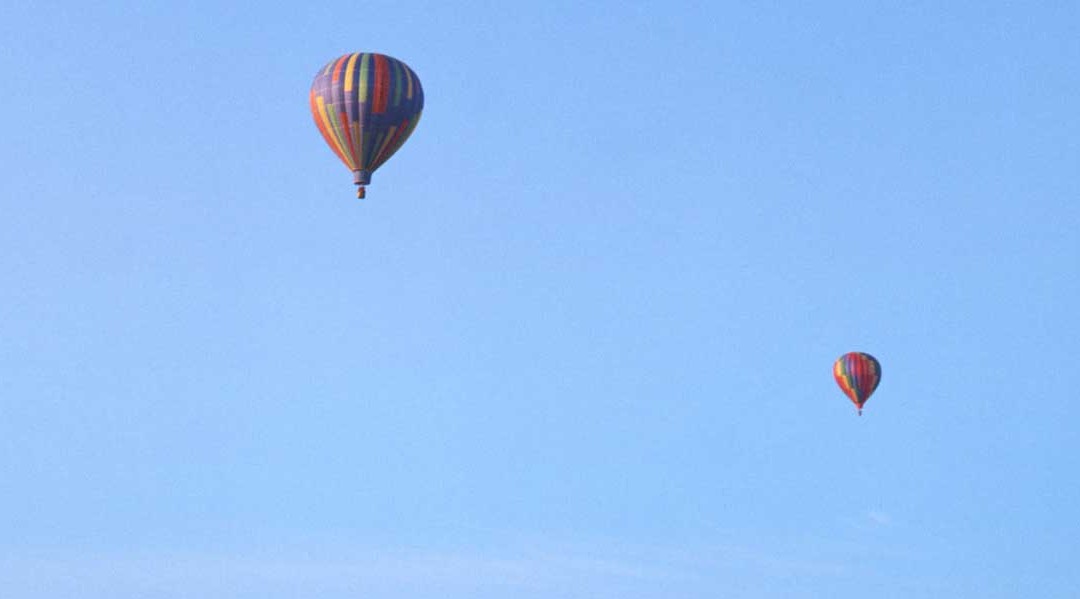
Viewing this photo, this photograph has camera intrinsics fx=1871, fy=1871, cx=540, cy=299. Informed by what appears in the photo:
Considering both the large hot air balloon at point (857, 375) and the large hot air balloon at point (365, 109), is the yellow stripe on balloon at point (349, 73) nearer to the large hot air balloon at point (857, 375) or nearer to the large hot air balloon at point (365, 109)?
the large hot air balloon at point (365, 109)

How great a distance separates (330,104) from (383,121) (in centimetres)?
304

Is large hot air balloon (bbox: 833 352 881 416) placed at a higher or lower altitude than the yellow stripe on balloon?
higher

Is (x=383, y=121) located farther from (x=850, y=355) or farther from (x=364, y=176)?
(x=850, y=355)

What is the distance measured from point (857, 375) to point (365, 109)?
54.0m

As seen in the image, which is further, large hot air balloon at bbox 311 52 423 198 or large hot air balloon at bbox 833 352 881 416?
large hot air balloon at bbox 833 352 881 416

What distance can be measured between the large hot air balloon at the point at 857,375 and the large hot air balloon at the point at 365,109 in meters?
50.7

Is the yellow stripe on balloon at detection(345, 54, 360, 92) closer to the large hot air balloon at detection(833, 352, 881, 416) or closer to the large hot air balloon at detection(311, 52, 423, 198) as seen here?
the large hot air balloon at detection(311, 52, 423, 198)

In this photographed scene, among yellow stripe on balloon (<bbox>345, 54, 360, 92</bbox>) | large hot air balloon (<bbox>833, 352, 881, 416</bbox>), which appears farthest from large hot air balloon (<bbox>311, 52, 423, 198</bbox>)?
large hot air balloon (<bbox>833, 352, 881, 416</bbox>)

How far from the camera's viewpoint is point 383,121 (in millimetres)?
94688

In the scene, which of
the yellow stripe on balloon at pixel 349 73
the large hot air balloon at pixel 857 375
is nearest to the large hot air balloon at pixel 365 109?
the yellow stripe on balloon at pixel 349 73

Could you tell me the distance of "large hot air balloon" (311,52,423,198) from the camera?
311 ft

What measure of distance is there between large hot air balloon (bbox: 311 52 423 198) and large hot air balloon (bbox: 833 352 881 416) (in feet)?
166

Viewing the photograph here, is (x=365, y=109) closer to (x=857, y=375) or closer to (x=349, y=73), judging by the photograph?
(x=349, y=73)

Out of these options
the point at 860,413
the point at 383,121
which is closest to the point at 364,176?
the point at 383,121
